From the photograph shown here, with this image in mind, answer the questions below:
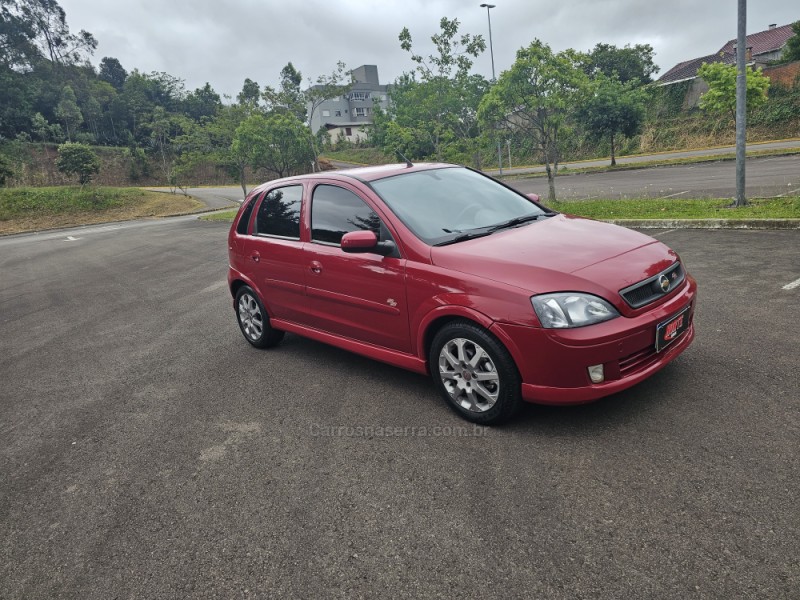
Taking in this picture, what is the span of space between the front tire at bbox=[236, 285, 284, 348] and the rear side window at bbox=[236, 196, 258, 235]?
1.91ft

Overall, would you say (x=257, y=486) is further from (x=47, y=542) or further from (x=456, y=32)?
(x=456, y=32)

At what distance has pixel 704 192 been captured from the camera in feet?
47.1

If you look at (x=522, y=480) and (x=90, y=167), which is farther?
(x=90, y=167)

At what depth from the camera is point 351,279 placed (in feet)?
14.4

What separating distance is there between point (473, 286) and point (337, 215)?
1.57 metres

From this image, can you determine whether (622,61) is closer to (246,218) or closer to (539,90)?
(539,90)

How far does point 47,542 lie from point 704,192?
15.5m

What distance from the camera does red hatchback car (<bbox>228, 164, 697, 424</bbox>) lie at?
10.9 feet

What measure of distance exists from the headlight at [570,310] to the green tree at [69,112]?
80032mm

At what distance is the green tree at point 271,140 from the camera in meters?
28.3

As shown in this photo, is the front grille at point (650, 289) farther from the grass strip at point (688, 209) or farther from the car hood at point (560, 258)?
the grass strip at point (688, 209)

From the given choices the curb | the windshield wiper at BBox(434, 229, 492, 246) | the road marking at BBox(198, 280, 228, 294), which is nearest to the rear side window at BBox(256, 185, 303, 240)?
the windshield wiper at BBox(434, 229, 492, 246)

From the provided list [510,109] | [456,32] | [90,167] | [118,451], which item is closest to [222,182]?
[90,167]

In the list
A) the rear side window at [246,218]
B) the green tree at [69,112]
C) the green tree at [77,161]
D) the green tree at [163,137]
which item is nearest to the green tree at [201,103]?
the green tree at [163,137]
